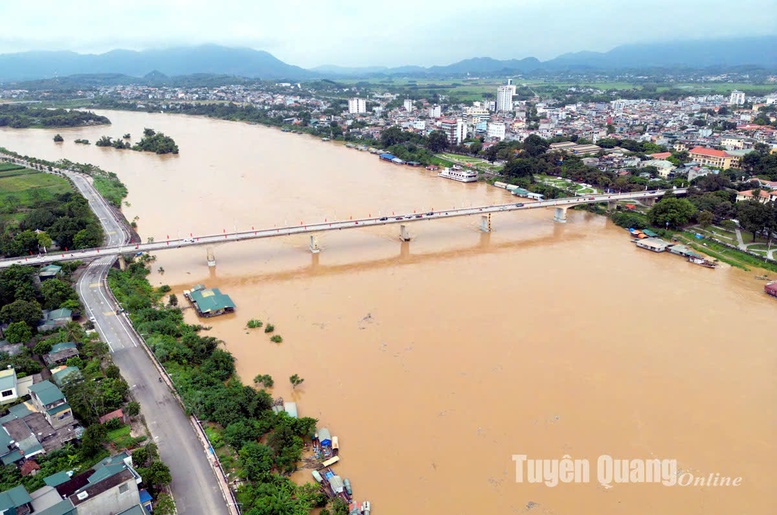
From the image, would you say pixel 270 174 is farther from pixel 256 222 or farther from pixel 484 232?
pixel 484 232

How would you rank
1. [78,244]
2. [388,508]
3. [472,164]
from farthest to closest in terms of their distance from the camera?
[472,164] < [78,244] < [388,508]

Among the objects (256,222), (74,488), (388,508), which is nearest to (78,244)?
(256,222)

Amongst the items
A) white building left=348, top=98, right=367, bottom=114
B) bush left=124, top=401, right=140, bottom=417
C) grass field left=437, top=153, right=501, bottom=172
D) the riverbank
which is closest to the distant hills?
white building left=348, top=98, right=367, bottom=114

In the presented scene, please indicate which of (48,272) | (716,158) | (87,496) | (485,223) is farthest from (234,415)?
(716,158)

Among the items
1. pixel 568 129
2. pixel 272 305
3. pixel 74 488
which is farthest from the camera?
pixel 568 129

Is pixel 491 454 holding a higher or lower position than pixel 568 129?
lower

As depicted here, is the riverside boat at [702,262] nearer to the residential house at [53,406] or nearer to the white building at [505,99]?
the residential house at [53,406]

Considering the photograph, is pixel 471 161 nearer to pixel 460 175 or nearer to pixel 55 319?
pixel 460 175
